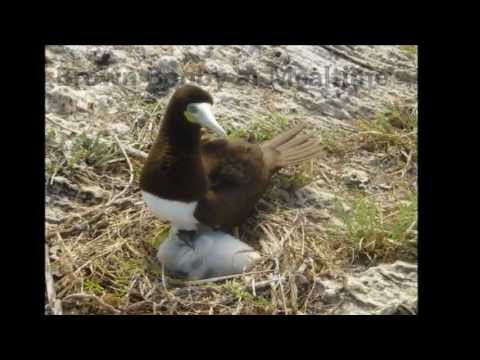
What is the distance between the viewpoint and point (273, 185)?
10.6 feet

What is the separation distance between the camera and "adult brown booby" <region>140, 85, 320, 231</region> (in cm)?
256

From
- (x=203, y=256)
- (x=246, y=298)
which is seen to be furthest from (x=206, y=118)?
(x=246, y=298)

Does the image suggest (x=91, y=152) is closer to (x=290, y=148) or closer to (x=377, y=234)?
(x=290, y=148)

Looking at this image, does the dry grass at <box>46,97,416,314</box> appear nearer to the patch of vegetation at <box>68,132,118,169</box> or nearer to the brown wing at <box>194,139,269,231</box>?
the patch of vegetation at <box>68,132,118,169</box>

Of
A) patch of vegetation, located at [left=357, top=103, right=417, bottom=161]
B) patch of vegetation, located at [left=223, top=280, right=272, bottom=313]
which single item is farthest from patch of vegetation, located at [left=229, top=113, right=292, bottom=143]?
patch of vegetation, located at [left=223, top=280, right=272, bottom=313]

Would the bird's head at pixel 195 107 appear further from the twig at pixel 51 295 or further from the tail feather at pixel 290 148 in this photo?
the twig at pixel 51 295

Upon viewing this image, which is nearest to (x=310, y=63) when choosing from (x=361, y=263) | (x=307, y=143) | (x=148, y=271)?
(x=307, y=143)

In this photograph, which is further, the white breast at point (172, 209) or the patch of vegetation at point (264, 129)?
the patch of vegetation at point (264, 129)

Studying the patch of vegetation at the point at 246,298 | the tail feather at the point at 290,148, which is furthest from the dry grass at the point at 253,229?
the tail feather at the point at 290,148

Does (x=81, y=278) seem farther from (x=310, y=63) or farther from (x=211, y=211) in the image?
(x=310, y=63)

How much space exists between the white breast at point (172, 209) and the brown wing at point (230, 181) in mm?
34

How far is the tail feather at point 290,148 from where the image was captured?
317cm

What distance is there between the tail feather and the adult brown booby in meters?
0.11

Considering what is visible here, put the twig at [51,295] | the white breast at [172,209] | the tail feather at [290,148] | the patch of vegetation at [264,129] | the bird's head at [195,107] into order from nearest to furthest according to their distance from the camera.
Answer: the twig at [51,295]
the bird's head at [195,107]
the white breast at [172,209]
the tail feather at [290,148]
the patch of vegetation at [264,129]
